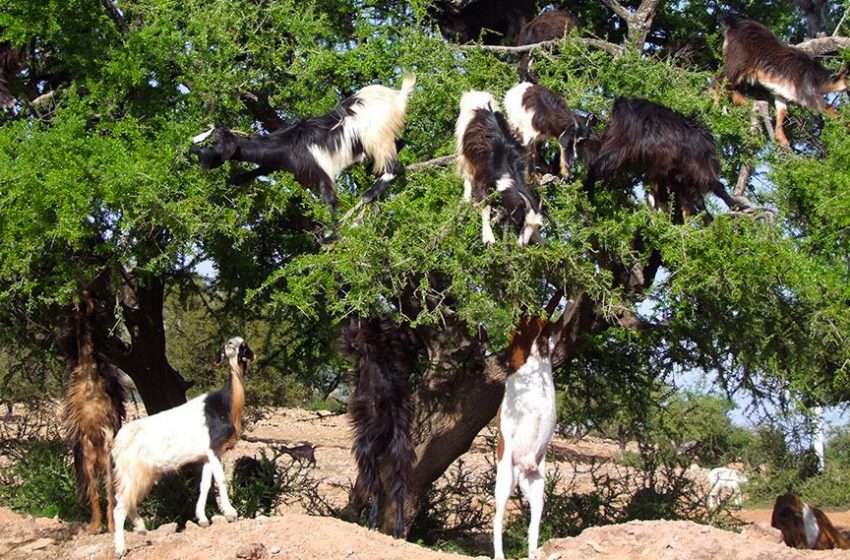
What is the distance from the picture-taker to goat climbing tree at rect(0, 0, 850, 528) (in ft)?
24.7

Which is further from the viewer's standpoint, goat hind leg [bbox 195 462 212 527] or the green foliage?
the green foliage

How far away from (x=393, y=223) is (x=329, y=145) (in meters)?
1.15

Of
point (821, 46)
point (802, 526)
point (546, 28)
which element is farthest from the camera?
point (546, 28)

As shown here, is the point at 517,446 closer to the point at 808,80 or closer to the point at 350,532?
the point at 350,532

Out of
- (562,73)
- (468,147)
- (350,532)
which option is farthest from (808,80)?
(350,532)

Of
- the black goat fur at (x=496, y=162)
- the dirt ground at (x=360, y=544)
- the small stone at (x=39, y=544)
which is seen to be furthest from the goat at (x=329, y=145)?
the small stone at (x=39, y=544)

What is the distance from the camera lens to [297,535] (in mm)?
6828

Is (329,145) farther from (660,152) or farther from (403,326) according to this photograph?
(660,152)

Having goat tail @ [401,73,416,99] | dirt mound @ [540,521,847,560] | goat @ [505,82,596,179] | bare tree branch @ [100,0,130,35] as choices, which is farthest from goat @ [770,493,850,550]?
bare tree branch @ [100,0,130,35]

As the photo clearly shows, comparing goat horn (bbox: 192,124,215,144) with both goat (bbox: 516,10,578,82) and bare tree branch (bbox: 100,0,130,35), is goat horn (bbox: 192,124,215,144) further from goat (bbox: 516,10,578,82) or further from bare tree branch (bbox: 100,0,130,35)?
goat (bbox: 516,10,578,82)

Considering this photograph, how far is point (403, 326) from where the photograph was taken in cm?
890

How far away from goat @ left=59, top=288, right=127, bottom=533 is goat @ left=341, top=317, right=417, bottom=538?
1943mm

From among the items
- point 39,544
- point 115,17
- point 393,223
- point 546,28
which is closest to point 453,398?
point 393,223

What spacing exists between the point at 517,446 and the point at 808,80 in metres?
4.42
